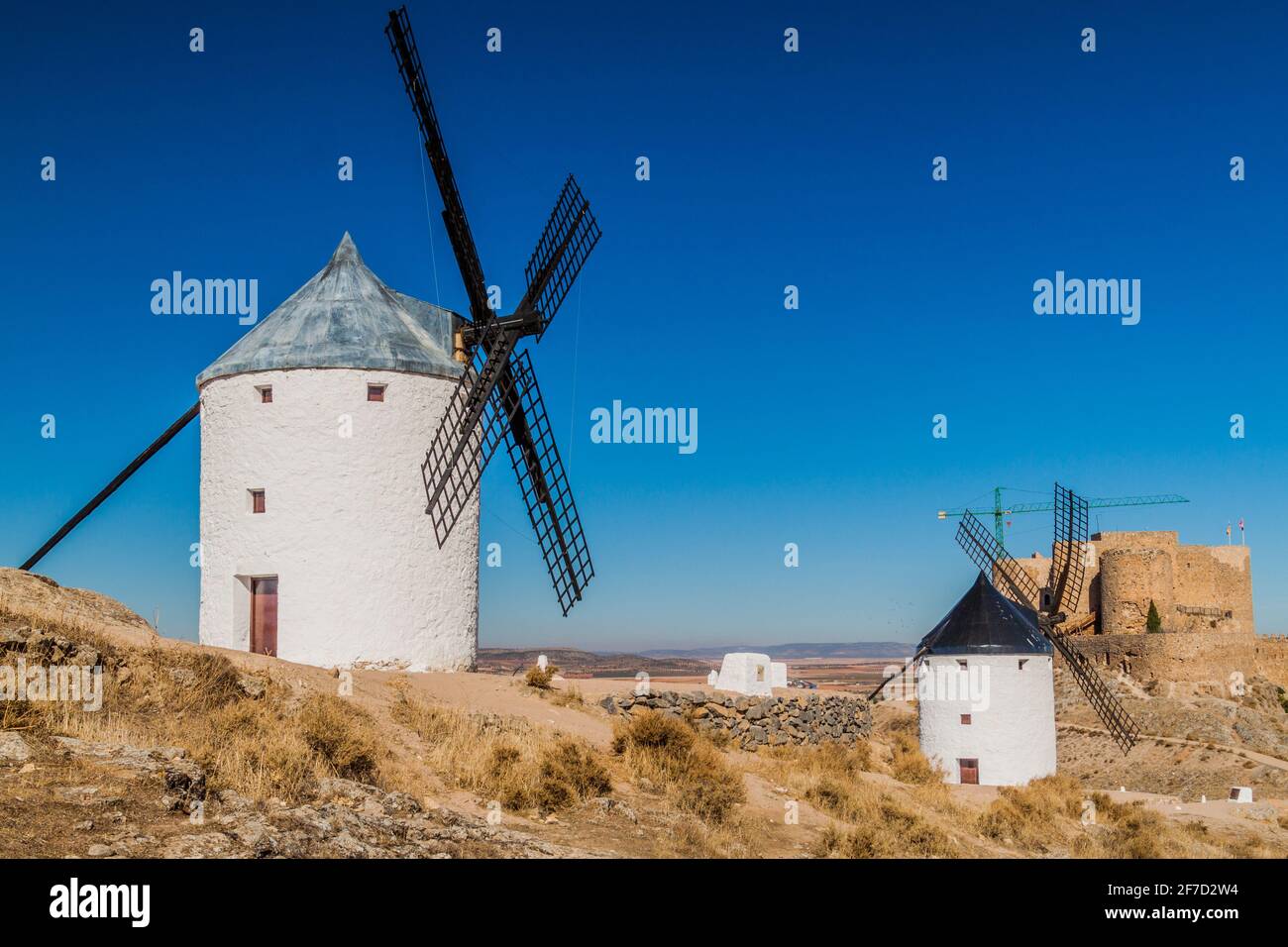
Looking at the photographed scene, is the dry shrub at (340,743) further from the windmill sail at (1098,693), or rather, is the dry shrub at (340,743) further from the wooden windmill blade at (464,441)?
the windmill sail at (1098,693)

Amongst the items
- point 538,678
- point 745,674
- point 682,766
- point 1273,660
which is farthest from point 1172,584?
point 682,766

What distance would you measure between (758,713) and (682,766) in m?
5.11

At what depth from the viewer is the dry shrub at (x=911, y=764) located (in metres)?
19.9

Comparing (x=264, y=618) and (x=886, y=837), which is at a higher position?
(x=264, y=618)

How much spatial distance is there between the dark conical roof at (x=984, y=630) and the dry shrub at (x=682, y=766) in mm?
9585

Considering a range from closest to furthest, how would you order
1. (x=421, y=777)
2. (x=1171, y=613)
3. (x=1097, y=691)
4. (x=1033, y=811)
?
(x=421, y=777)
(x=1033, y=811)
(x=1097, y=691)
(x=1171, y=613)

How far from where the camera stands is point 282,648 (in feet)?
55.9

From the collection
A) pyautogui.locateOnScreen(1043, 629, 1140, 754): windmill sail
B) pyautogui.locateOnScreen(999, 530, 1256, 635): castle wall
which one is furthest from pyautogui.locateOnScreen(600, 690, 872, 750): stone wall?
pyautogui.locateOnScreen(999, 530, 1256, 635): castle wall

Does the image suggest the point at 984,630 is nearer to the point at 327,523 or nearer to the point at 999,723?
the point at 999,723

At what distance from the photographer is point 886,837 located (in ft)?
39.4

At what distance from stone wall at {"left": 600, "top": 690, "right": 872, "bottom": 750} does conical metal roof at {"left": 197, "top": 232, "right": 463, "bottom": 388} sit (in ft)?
20.6

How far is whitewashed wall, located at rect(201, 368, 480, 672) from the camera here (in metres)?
17.0

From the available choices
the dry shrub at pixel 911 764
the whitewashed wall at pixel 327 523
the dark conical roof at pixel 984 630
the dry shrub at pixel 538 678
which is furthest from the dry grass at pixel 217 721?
the dark conical roof at pixel 984 630

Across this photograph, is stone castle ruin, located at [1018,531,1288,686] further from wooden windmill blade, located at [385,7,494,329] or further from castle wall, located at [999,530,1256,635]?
wooden windmill blade, located at [385,7,494,329]
